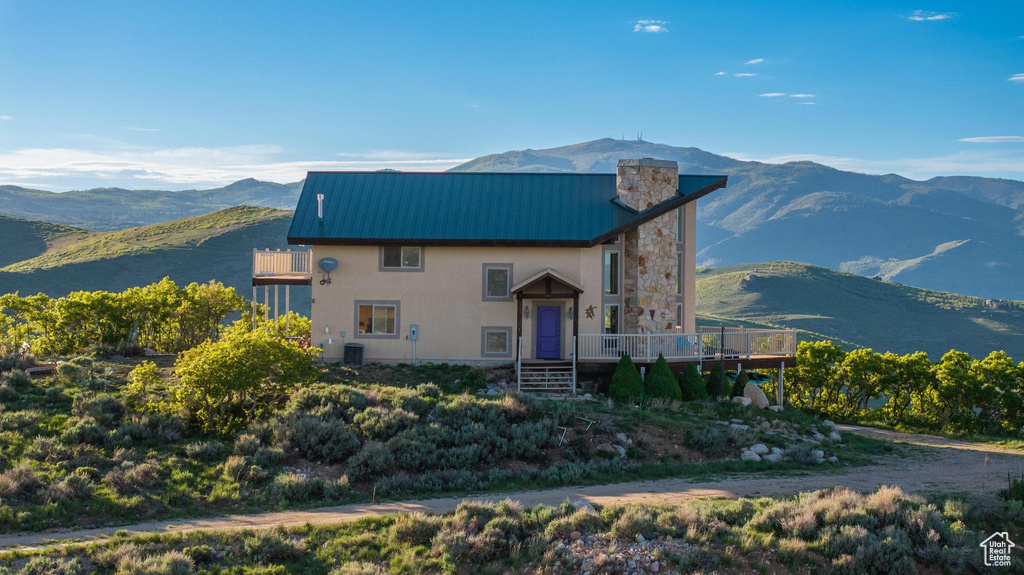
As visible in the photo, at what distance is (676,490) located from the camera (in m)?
15.8

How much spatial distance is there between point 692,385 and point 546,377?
4.40 meters

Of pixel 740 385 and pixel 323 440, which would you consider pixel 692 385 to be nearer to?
pixel 740 385

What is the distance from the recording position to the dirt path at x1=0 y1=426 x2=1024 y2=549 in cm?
1343

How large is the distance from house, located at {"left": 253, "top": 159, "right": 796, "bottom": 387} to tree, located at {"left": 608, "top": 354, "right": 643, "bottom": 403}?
1.15 metres

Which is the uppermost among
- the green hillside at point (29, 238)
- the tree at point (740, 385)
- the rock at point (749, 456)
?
the green hillside at point (29, 238)

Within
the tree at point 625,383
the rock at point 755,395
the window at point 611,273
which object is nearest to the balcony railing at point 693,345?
the tree at point 625,383

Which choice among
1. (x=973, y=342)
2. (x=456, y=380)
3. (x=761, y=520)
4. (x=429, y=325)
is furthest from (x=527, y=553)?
(x=973, y=342)

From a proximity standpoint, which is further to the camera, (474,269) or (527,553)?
(474,269)

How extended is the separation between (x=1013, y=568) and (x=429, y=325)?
17.6 metres

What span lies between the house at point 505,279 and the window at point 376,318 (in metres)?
0.03

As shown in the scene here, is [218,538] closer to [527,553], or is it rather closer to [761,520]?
[527,553]

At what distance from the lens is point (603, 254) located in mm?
26656

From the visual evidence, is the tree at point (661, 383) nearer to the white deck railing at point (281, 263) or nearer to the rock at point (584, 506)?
the rock at point (584, 506)

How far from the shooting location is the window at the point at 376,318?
26125mm
